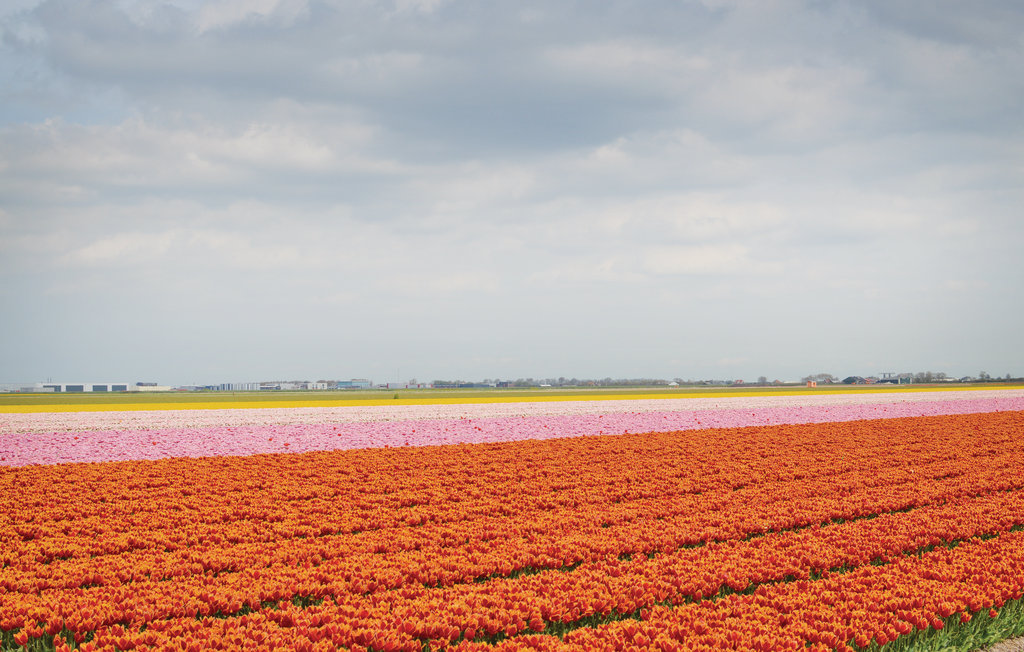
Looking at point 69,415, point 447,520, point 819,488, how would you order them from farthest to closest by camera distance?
point 69,415, point 819,488, point 447,520

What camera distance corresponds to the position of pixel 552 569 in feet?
25.0

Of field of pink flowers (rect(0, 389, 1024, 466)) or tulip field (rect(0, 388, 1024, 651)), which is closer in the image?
tulip field (rect(0, 388, 1024, 651))

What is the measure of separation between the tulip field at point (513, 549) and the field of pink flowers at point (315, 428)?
0.84 metres


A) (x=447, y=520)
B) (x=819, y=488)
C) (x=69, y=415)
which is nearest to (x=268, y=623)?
(x=447, y=520)

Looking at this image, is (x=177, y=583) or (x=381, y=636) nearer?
(x=381, y=636)

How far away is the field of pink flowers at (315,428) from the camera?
60.2 ft

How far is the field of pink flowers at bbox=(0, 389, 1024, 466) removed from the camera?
18.3 metres

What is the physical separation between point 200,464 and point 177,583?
9.09 metres

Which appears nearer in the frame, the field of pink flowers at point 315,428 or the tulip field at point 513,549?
the tulip field at point 513,549

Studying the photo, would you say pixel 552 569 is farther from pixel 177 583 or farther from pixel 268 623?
pixel 177 583

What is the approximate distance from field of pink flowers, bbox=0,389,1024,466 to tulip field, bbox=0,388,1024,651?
843 mm

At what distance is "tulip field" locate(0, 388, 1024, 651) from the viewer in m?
5.79

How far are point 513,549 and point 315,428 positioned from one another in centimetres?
1736

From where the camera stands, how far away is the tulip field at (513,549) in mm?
5785
